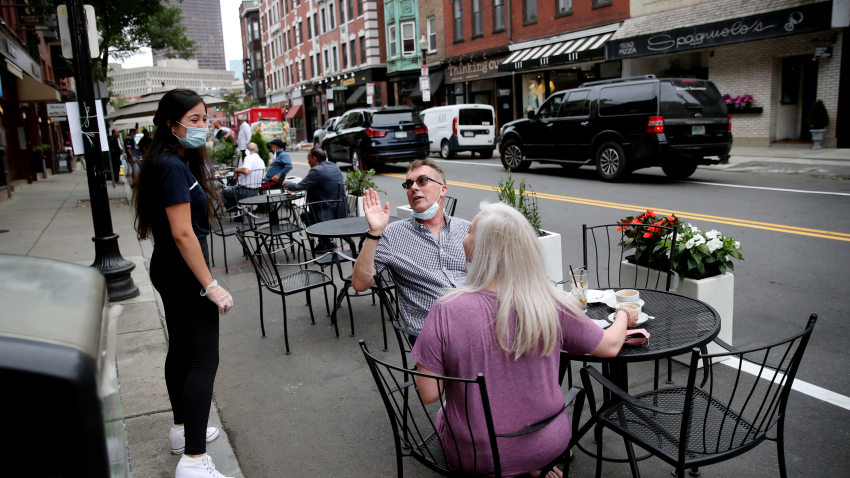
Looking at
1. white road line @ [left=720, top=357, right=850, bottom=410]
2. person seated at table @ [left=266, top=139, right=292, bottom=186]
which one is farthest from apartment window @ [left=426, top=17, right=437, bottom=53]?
white road line @ [left=720, top=357, right=850, bottom=410]

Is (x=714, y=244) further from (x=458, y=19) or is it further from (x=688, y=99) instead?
(x=458, y=19)

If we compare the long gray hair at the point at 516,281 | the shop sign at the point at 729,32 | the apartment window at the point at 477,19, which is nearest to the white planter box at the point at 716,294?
the long gray hair at the point at 516,281

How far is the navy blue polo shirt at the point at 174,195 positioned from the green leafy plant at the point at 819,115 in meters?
17.2

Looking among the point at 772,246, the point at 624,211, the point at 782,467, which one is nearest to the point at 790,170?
the point at 624,211

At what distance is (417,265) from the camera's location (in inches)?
130

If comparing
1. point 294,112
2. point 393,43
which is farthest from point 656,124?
point 294,112

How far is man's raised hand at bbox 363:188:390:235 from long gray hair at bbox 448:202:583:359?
953mm

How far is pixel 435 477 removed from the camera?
10.1 feet

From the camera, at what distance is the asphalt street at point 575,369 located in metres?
3.20

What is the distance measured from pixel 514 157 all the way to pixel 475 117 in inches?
208

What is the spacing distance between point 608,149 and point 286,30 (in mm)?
47908

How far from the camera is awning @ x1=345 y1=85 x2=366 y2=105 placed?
40531mm

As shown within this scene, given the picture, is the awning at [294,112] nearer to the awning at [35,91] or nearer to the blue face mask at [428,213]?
the awning at [35,91]

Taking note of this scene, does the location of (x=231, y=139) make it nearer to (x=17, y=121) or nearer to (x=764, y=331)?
(x=17, y=121)
